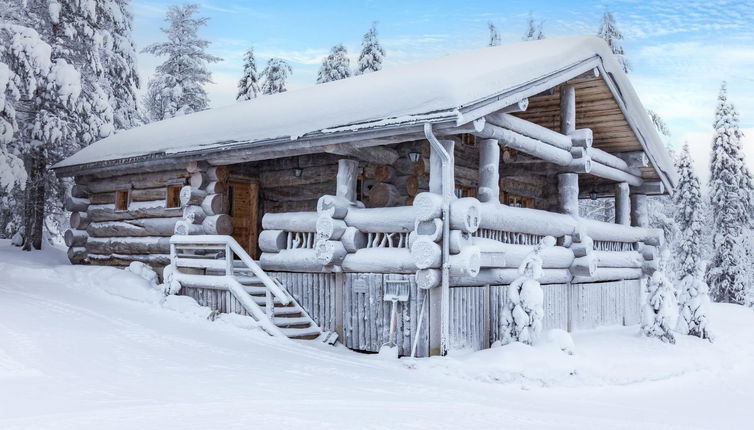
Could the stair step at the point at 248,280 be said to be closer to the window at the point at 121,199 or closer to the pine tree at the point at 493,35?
the window at the point at 121,199

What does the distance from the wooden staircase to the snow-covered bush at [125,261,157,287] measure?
1.23 metres

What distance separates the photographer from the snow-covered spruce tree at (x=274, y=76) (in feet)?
126

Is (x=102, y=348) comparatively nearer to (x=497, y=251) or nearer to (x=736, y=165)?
(x=497, y=251)

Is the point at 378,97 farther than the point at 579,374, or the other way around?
the point at 378,97

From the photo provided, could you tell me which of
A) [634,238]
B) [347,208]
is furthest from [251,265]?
[634,238]

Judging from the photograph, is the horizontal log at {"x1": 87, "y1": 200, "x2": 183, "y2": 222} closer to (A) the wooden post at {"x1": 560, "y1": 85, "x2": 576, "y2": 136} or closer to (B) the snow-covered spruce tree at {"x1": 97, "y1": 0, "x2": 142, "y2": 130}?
(B) the snow-covered spruce tree at {"x1": 97, "y1": 0, "x2": 142, "y2": 130}

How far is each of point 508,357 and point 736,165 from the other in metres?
26.0

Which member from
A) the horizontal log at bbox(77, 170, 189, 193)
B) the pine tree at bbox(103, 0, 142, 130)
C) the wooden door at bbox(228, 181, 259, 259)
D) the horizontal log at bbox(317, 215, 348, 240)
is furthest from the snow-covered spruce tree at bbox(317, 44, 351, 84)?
the horizontal log at bbox(317, 215, 348, 240)

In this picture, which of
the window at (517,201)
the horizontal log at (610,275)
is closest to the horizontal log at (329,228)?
the horizontal log at (610,275)

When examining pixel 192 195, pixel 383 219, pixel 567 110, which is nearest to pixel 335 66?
pixel 192 195

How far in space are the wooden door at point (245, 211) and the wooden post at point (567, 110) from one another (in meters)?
7.31

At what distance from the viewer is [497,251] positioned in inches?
497

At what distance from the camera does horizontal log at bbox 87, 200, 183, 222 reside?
1733cm

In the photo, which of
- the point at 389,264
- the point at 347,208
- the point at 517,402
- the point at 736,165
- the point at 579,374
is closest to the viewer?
the point at 517,402
